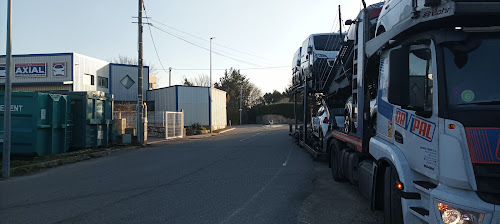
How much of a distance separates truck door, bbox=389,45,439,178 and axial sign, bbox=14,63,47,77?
3279cm

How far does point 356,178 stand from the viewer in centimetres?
705

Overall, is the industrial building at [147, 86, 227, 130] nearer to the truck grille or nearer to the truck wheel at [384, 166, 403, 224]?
the truck wheel at [384, 166, 403, 224]

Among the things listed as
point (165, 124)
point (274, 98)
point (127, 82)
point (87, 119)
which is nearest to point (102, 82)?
point (127, 82)

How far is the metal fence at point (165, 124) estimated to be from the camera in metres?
25.7

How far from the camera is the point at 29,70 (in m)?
30.9

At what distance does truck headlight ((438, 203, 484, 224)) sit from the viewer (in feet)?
10.1

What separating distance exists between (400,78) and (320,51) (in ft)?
32.6

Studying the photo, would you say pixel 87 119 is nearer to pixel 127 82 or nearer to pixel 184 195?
pixel 184 195

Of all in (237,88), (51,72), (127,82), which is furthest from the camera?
(237,88)

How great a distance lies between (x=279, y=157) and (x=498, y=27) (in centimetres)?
1089

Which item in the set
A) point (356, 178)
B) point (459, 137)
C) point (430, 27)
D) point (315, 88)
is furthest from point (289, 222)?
point (315, 88)

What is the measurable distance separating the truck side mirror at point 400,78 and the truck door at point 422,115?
3.3 inches

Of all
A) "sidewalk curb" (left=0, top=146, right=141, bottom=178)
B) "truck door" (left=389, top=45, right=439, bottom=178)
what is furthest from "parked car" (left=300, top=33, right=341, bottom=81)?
"sidewalk curb" (left=0, top=146, right=141, bottom=178)

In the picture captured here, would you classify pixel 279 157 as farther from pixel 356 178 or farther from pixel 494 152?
pixel 494 152
